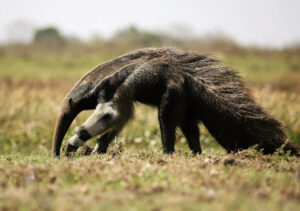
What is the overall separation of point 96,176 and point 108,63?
9.29 feet

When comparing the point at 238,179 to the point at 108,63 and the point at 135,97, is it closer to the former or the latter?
the point at 135,97

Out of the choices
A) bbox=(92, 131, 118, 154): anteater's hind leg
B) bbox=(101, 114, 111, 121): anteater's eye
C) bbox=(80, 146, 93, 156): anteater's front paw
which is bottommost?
bbox=(80, 146, 93, 156): anteater's front paw

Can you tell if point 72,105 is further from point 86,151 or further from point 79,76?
point 79,76

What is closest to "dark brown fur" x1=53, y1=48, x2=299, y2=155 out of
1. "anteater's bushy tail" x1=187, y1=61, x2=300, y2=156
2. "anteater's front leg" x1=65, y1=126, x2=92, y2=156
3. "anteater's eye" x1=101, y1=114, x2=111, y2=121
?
"anteater's bushy tail" x1=187, y1=61, x2=300, y2=156

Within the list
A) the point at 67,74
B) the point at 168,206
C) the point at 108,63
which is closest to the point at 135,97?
the point at 108,63

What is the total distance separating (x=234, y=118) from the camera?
5.96 meters

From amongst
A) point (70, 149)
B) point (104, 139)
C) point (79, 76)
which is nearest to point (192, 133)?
point (104, 139)

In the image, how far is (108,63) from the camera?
6648 millimetres

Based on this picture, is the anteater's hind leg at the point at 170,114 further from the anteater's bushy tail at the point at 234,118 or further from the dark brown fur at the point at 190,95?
the anteater's bushy tail at the point at 234,118

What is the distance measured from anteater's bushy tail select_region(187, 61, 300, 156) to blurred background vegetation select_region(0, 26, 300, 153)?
60 centimetres

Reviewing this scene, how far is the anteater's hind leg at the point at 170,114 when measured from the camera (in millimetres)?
5879

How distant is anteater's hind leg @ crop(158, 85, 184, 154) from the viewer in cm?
588

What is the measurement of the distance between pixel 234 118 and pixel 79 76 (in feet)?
66.4

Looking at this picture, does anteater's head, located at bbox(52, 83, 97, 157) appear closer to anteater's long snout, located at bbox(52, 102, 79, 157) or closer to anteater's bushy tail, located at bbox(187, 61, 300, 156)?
anteater's long snout, located at bbox(52, 102, 79, 157)
